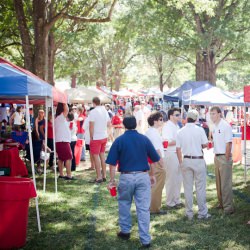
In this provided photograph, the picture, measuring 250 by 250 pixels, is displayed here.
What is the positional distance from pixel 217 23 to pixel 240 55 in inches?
155

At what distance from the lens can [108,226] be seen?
7.03m

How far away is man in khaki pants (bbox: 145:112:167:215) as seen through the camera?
716cm

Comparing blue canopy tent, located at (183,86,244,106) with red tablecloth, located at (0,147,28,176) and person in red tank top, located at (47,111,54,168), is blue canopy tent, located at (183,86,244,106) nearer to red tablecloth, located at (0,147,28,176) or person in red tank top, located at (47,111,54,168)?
person in red tank top, located at (47,111,54,168)

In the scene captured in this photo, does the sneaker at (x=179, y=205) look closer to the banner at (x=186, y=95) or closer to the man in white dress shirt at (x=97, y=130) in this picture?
the man in white dress shirt at (x=97, y=130)

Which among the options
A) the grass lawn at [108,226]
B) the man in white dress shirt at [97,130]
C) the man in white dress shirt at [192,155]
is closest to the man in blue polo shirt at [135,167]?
the grass lawn at [108,226]

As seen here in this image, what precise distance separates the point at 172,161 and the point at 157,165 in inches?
26.4

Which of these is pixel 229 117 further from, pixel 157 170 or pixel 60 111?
pixel 157 170

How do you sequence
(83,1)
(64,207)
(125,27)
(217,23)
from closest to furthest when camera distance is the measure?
(64,207) < (83,1) < (217,23) < (125,27)

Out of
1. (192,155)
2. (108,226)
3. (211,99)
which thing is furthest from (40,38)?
(108,226)

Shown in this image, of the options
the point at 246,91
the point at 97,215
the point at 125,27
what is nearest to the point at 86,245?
the point at 97,215

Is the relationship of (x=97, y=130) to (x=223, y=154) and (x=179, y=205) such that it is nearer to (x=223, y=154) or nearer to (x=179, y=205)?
(x=179, y=205)

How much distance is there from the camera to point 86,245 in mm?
6059

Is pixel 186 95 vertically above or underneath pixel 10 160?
above

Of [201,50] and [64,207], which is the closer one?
[64,207]
